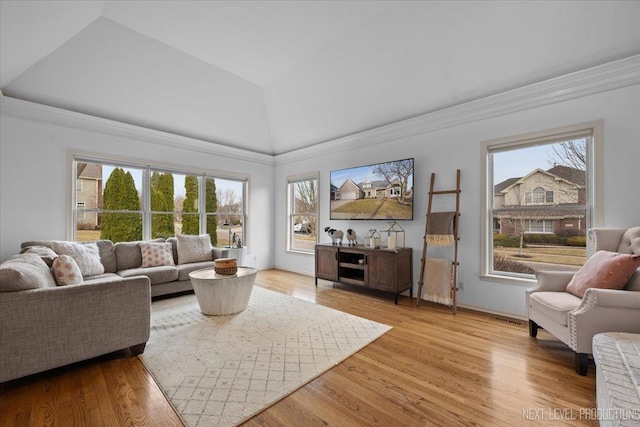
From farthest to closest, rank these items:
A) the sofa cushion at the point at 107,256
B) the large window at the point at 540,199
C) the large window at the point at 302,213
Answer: the large window at the point at 302,213
the sofa cushion at the point at 107,256
the large window at the point at 540,199

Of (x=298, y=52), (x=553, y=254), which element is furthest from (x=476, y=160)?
(x=298, y=52)

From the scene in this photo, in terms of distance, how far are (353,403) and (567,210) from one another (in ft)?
10.3

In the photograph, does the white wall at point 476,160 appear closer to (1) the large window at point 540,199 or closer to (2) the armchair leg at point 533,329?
(1) the large window at point 540,199

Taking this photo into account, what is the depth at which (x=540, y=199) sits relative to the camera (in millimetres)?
3281

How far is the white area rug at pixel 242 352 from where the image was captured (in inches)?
71.0

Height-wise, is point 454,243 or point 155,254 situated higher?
point 454,243

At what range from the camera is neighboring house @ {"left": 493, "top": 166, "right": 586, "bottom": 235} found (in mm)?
3068

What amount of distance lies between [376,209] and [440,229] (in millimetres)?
1124

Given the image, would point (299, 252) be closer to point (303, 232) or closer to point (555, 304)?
point (303, 232)

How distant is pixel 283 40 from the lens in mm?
3688

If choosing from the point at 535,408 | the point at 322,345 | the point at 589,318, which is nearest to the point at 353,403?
the point at 322,345

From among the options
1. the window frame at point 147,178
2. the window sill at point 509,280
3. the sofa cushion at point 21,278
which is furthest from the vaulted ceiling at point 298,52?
the window sill at point 509,280

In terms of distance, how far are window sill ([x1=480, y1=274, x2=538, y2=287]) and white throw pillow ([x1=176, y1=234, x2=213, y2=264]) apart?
4.18 metres

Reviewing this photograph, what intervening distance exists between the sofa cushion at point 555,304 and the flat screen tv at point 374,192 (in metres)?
1.87
